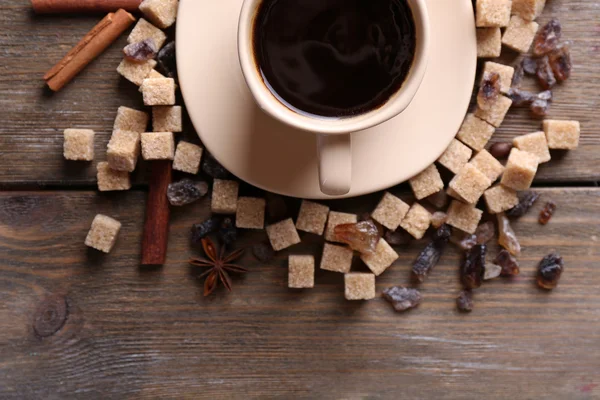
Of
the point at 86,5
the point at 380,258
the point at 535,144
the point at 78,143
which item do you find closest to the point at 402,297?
the point at 380,258

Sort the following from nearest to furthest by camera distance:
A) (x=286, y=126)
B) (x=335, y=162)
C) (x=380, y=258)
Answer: (x=335, y=162)
(x=286, y=126)
(x=380, y=258)

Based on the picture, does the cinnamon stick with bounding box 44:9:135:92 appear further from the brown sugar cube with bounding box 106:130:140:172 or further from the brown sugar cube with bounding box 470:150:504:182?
the brown sugar cube with bounding box 470:150:504:182

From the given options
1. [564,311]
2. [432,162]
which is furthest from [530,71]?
[564,311]

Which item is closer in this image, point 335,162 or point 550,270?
point 335,162

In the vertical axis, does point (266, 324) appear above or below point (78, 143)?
below

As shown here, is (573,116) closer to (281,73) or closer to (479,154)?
(479,154)

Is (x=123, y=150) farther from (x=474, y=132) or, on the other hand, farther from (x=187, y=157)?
(x=474, y=132)

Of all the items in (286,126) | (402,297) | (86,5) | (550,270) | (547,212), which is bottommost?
(402,297)

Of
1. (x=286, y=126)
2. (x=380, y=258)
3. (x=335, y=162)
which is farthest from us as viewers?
(x=380, y=258)

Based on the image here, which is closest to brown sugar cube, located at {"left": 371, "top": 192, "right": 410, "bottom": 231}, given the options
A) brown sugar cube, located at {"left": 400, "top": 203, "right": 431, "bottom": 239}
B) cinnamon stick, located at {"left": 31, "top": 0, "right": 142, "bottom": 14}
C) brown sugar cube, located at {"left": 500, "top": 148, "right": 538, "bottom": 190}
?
brown sugar cube, located at {"left": 400, "top": 203, "right": 431, "bottom": 239}
